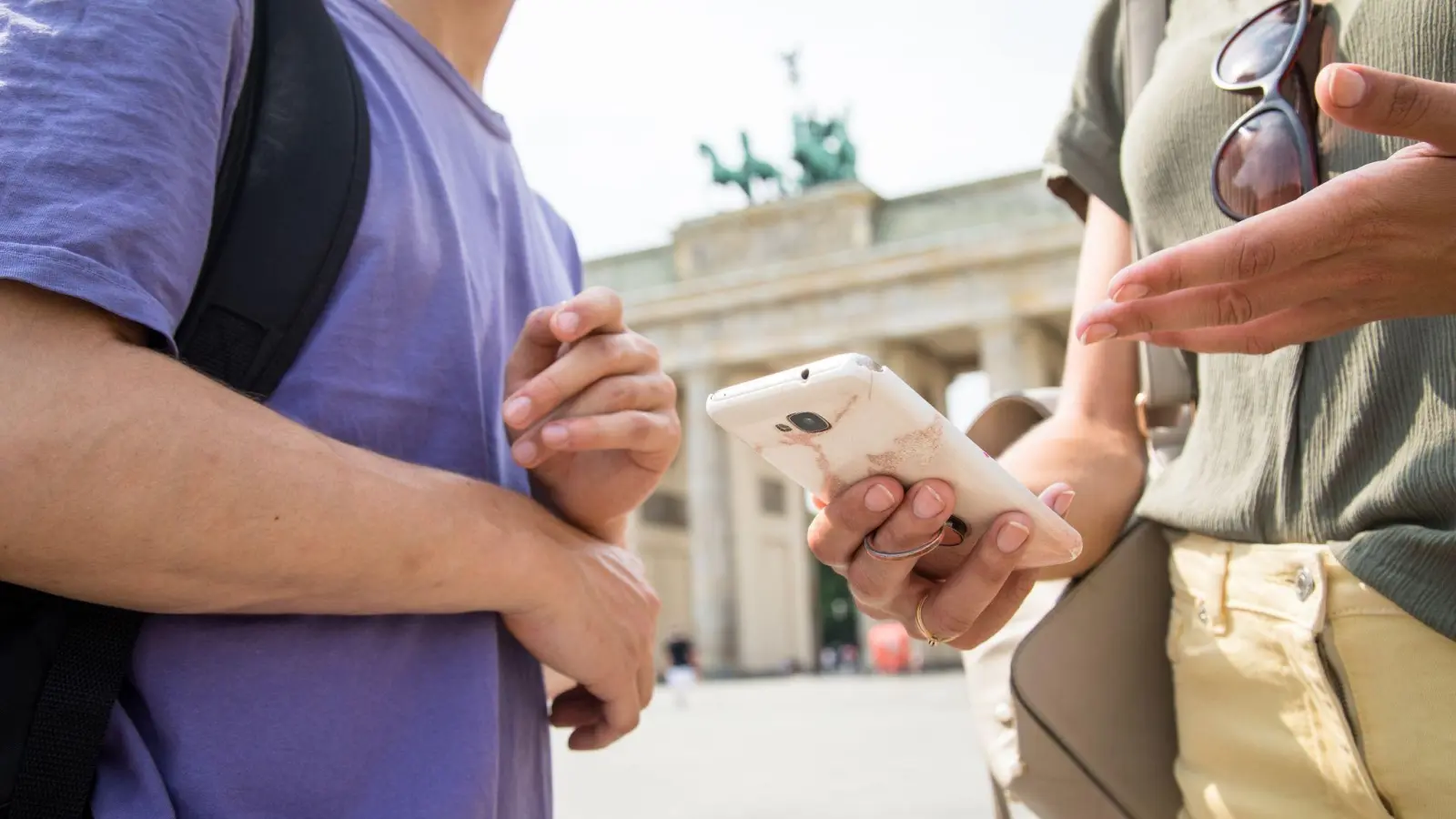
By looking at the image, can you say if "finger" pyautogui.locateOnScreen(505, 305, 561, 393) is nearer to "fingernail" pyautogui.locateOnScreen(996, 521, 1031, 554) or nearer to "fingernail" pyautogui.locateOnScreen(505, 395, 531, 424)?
A: "fingernail" pyautogui.locateOnScreen(505, 395, 531, 424)

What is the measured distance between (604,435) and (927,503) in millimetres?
422

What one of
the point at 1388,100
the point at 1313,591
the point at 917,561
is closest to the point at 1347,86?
the point at 1388,100

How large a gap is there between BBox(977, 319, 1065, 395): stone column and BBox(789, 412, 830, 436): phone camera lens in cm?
2238

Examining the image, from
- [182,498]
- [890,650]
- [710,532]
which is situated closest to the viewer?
[182,498]

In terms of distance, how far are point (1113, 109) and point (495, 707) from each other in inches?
62.3

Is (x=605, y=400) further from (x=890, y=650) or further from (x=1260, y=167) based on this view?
(x=890, y=650)

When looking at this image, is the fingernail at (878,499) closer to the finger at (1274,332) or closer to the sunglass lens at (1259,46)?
the finger at (1274,332)

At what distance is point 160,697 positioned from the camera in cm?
117

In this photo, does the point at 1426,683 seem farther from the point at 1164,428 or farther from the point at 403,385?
the point at 403,385

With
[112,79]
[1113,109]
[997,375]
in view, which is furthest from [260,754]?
[997,375]

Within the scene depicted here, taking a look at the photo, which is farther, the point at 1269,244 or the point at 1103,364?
the point at 1103,364

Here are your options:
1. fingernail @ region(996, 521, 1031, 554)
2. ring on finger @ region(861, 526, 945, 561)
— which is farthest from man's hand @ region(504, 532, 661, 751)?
fingernail @ region(996, 521, 1031, 554)

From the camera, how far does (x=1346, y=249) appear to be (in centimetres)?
117

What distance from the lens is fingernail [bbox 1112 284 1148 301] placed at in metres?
1.20
